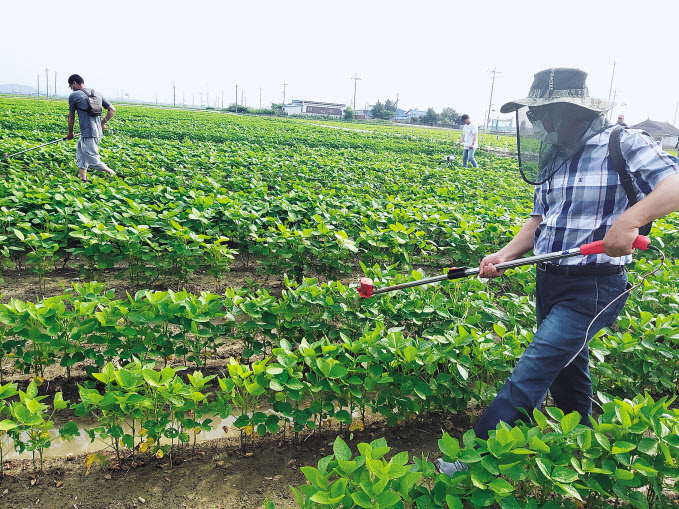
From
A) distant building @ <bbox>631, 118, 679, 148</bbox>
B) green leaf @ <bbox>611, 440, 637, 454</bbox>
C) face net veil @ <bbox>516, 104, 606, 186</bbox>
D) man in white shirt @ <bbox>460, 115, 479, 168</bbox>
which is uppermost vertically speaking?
distant building @ <bbox>631, 118, 679, 148</bbox>

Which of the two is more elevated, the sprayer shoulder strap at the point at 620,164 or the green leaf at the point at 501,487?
the sprayer shoulder strap at the point at 620,164

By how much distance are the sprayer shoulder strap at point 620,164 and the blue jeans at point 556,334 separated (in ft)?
1.04

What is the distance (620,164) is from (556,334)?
746mm

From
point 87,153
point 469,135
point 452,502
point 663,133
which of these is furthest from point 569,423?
point 663,133

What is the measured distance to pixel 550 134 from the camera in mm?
2170

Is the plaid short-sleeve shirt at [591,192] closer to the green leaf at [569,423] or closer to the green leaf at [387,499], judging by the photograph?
the green leaf at [569,423]

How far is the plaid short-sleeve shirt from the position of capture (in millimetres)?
1929

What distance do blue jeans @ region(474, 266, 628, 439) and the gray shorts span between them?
25.6 feet

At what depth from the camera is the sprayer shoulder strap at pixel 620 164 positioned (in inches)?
77.1

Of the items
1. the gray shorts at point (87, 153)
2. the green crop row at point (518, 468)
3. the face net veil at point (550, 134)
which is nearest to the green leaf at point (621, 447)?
the green crop row at point (518, 468)

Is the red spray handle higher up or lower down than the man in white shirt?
lower down

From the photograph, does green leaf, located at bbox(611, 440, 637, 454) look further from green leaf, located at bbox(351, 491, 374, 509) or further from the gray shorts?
the gray shorts

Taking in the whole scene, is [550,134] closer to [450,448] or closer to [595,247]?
[595,247]

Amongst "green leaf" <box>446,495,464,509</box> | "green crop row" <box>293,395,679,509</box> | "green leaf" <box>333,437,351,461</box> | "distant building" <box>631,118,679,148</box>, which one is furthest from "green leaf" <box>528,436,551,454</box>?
"distant building" <box>631,118,679,148</box>
